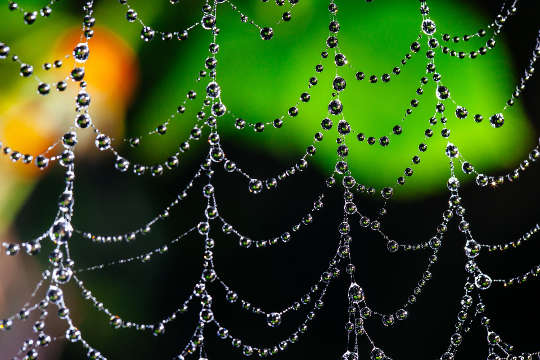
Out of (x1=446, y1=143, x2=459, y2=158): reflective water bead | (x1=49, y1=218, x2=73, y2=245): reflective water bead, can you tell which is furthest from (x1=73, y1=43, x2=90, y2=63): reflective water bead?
(x1=446, y1=143, x2=459, y2=158): reflective water bead

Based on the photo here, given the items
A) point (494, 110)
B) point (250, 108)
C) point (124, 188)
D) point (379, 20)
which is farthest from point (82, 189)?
point (494, 110)

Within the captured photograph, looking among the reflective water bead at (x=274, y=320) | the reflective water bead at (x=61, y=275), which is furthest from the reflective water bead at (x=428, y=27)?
the reflective water bead at (x=61, y=275)

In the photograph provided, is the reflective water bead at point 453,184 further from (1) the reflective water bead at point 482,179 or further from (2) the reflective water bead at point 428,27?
(2) the reflective water bead at point 428,27

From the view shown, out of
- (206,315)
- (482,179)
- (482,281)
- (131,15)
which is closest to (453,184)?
(482,179)

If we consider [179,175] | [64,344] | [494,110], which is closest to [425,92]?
[494,110]

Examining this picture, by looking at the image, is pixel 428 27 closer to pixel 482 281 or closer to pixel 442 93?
pixel 442 93

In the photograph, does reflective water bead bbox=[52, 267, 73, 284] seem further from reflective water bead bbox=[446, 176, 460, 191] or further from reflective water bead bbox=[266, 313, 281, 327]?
reflective water bead bbox=[446, 176, 460, 191]

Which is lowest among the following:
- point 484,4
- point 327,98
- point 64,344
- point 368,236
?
point 64,344

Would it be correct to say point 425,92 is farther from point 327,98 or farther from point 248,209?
point 248,209

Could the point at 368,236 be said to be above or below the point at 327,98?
below
